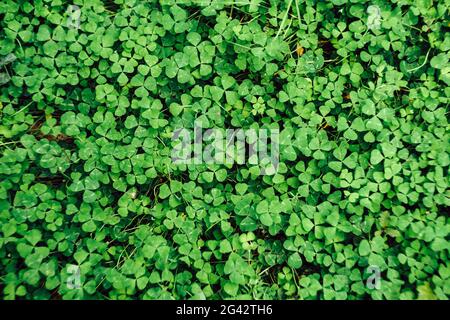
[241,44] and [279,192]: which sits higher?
[241,44]

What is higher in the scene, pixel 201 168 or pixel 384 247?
pixel 201 168

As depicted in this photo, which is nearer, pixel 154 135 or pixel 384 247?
pixel 384 247

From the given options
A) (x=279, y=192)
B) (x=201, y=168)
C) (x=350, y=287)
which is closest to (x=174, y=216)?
(x=201, y=168)

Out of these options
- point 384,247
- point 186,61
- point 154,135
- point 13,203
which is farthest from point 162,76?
point 384,247

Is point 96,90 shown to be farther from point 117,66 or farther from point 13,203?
point 13,203

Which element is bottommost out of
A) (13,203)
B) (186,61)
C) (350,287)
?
(350,287)

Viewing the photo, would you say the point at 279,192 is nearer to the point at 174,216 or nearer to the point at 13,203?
the point at 174,216
